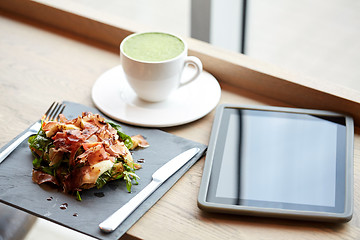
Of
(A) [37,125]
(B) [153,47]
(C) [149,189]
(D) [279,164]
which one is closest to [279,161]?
(D) [279,164]

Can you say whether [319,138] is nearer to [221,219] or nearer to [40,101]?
[221,219]

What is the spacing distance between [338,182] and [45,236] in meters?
0.88

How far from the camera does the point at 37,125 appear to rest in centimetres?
92

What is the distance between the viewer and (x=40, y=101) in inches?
39.9

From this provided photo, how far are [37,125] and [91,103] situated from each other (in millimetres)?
125

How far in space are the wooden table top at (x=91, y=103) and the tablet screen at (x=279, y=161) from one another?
0.10 ft

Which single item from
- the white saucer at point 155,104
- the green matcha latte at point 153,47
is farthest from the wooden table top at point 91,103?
the green matcha latte at point 153,47

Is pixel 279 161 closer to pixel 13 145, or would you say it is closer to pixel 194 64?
pixel 194 64

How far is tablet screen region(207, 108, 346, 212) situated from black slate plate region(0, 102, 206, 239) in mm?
67

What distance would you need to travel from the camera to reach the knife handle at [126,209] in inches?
28.8

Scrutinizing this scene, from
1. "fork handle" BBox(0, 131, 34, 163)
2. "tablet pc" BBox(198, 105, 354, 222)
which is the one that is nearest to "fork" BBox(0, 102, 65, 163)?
"fork handle" BBox(0, 131, 34, 163)

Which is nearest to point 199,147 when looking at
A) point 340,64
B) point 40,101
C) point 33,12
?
point 40,101

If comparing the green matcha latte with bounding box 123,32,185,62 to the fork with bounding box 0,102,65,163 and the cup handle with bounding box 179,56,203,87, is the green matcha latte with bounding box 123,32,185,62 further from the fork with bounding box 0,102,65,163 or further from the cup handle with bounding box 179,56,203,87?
the fork with bounding box 0,102,65,163

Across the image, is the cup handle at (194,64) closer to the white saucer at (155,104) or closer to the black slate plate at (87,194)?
the white saucer at (155,104)
